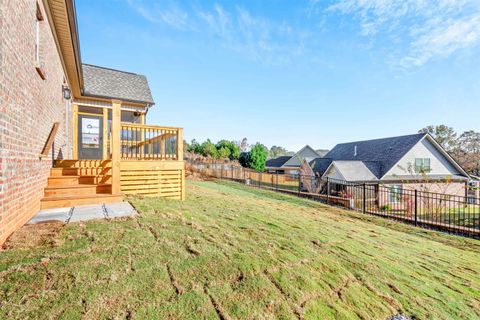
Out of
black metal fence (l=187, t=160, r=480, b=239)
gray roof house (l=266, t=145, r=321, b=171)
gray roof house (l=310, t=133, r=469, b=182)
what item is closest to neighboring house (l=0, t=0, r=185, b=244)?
black metal fence (l=187, t=160, r=480, b=239)

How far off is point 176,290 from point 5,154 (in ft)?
8.79

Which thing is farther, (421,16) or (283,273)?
(421,16)

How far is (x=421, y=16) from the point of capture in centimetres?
1052

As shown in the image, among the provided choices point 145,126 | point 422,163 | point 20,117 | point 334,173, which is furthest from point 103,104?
point 422,163

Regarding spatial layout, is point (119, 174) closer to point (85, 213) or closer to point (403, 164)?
point (85, 213)

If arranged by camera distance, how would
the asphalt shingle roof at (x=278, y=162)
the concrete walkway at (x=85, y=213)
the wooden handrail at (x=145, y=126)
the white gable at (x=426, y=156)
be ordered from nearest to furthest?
the concrete walkway at (x=85, y=213), the wooden handrail at (x=145, y=126), the white gable at (x=426, y=156), the asphalt shingle roof at (x=278, y=162)

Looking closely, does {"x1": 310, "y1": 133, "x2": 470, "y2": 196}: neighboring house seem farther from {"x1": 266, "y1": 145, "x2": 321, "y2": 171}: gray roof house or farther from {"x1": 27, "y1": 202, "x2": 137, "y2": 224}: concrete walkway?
{"x1": 266, "y1": 145, "x2": 321, "y2": 171}: gray roof house

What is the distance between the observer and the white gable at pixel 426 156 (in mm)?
19648

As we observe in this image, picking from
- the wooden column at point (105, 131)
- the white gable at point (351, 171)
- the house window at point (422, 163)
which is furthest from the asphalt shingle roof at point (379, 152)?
the wooden column at point (105, 131)

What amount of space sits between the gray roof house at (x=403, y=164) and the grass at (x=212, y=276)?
16.3 metres

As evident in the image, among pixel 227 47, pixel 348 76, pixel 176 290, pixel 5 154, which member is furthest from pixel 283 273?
pixel 348 76

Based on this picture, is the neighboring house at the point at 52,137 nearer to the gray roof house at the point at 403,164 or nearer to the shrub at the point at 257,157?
the gray roof house at the point at 403,164

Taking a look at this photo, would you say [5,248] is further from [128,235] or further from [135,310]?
[135,310]

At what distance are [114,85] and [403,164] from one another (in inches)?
899
